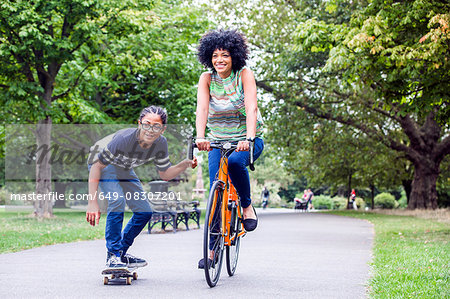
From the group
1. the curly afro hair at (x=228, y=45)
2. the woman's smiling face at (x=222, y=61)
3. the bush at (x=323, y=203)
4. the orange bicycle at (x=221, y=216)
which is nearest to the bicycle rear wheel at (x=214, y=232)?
the orange bicycle at (x=221, y=216)

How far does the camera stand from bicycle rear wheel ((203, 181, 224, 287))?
198 inches

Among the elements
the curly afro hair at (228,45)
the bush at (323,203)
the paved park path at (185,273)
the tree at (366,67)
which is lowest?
the bush at (323,203)

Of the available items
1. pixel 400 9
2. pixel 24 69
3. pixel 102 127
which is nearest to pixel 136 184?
pixel 400 9

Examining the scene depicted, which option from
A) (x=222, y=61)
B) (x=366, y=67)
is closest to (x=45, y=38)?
(x=366, y=67)

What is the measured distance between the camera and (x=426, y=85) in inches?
452

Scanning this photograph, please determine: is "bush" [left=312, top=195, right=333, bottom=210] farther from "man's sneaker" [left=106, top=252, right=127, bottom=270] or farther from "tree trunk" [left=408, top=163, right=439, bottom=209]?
"man's sneaker" [left=106, top=252, right=127, bottom=270]

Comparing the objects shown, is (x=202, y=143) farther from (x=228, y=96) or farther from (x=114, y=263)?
(x=114, y=263)

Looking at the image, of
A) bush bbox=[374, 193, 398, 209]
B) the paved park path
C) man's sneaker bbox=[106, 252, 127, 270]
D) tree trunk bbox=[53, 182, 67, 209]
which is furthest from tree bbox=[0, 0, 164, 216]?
bush bbox=[374, 193, 398, 209]

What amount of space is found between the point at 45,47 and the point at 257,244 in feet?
32.8

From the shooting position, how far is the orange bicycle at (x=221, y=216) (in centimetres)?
511

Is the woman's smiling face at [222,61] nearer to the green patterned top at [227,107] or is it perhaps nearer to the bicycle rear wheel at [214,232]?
the green patterned top at [227,107]

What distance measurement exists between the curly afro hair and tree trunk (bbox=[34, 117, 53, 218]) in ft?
47.9

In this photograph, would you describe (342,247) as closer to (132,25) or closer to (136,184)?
(136,184)

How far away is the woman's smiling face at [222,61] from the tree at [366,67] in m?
5.74
